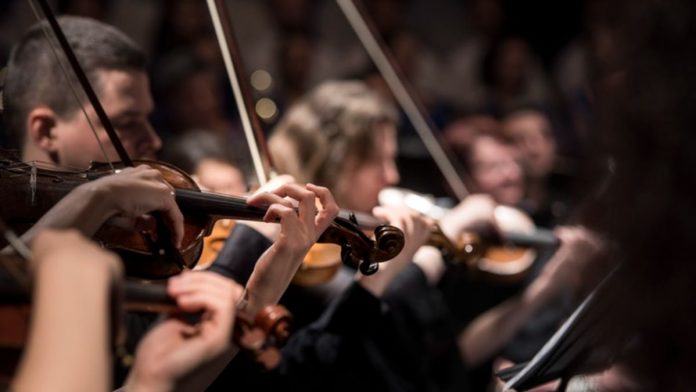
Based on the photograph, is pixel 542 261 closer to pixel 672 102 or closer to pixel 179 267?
pixel 179 267

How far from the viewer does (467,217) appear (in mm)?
2523

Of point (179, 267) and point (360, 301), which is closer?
point (179, 267)

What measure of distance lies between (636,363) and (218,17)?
1001 millimetres

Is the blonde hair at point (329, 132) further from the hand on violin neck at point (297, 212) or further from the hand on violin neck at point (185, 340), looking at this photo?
the hand on violin neck at point (185, 340)

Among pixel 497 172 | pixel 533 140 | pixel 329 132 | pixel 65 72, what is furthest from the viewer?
pixel 533 140

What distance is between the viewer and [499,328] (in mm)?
2713

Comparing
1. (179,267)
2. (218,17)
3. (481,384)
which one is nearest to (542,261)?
(481,384)

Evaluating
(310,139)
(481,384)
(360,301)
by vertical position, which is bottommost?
(481,384)

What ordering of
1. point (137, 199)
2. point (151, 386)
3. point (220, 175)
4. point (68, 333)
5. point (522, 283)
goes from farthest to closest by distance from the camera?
point (522, 283), point (220, 175), point (137, 199), point (151, 386), point (68, 333)

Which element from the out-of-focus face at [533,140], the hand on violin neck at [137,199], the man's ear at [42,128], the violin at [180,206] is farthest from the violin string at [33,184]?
the out-of-focus face at [533,140]

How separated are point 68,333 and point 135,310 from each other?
15 cm

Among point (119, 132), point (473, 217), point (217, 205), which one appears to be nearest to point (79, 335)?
point (217, 205)

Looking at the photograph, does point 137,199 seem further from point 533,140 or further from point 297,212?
point 533,140

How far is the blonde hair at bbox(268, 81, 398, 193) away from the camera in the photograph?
231 cm
